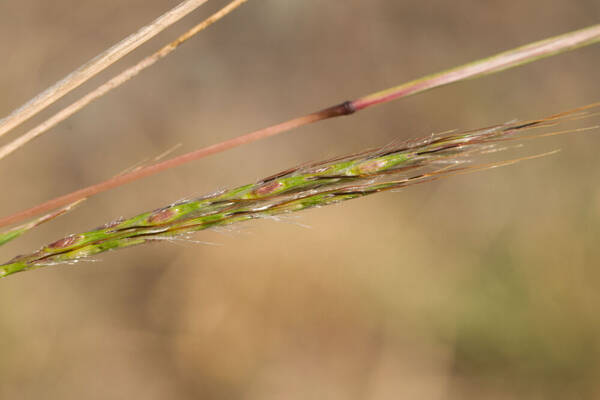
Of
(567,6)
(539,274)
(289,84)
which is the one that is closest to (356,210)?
(289,84)

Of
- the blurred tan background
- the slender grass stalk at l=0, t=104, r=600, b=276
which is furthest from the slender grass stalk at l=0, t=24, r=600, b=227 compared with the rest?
the blurred tan background

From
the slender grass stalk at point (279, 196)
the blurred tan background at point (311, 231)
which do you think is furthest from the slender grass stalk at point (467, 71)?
the blurred tan background at point (311, 231)

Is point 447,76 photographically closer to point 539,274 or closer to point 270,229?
point 270,229

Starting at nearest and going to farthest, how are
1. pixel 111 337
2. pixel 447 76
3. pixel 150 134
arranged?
1. pixel 447 76
2. pixel 111 337
3. pixel 150 134

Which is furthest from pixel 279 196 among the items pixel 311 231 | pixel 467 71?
pixel 311 231

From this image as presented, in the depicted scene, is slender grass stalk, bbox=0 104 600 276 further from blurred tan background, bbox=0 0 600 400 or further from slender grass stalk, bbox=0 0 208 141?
blurred tan background, bbox=0 0 600 400

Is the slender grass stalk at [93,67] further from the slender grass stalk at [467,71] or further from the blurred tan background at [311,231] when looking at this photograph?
the blurred tan background at [311,231]
